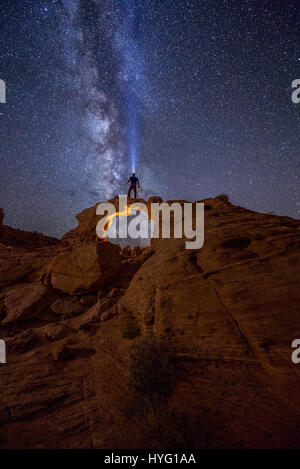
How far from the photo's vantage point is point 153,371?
4.08 meters

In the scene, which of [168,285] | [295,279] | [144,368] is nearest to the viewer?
[144,368]

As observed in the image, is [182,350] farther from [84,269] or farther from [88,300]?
[84,269]

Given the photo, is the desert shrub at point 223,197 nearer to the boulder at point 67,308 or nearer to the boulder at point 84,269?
the boulder at point 84,269

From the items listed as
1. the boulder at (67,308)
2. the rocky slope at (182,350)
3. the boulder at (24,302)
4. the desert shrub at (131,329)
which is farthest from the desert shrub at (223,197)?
the boulder at (24,302)

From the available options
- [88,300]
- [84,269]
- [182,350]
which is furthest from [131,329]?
[84,269]

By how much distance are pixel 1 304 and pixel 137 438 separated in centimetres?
891

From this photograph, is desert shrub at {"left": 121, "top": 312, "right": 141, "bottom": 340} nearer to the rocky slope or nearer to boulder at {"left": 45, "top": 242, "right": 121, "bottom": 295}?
the rocky slope

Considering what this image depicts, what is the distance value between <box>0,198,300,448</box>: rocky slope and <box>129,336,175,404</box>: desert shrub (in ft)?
0.49

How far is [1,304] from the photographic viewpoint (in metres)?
8.12

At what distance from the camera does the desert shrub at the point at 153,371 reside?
149 inches

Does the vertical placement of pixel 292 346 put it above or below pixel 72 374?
above

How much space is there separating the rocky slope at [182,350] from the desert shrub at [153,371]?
0.15m

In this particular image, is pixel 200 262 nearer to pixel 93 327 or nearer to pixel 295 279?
pixel 295 279
